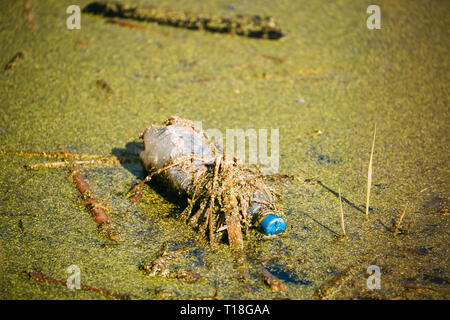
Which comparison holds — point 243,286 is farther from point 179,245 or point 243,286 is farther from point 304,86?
point 304,86

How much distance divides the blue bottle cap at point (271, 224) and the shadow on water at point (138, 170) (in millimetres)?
322

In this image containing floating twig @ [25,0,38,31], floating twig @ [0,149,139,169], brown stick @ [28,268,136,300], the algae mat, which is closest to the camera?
brown stick @ [28,268,136,300]

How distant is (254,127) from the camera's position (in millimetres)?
2154

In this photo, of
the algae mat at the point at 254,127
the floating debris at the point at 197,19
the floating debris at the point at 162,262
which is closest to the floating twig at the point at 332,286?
the algae mat at the point at 254,127

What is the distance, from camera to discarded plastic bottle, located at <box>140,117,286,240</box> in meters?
1.48

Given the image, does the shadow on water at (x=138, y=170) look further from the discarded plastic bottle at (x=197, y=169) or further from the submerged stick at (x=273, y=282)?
the submerged stick at (x=273, y=282)

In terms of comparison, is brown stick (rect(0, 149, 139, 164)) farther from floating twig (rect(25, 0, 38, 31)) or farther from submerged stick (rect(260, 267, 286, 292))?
floating twig (rect(25, 0, 38, 31))

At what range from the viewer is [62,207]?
1.61 m

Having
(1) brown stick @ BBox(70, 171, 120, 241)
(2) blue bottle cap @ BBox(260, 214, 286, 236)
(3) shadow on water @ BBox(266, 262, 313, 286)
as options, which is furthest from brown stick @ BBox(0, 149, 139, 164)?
(3) shadow on water @ BBox(266, 262, 313, 286)

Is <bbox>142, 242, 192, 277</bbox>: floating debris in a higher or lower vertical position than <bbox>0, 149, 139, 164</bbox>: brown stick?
lower

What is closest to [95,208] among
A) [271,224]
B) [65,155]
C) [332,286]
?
[65,155]

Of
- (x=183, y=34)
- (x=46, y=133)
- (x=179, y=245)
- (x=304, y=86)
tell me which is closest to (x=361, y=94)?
(x=304, y=86)

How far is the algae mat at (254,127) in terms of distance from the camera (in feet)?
4.46

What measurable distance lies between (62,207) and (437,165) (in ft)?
5.14
